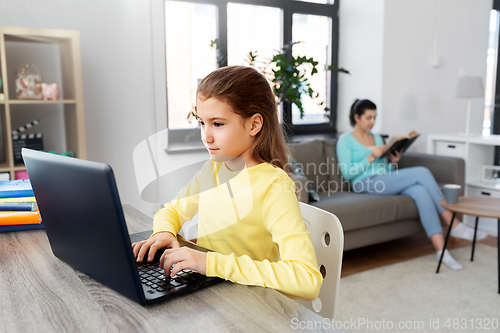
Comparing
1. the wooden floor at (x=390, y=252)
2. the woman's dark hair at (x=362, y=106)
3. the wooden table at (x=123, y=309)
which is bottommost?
the wooden floor at (x=390, y=252)

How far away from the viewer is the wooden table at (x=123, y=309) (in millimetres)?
581

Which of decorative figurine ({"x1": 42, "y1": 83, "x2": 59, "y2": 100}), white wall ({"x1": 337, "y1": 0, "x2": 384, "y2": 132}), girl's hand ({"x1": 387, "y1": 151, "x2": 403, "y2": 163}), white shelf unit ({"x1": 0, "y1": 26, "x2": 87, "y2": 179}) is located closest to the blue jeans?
girl's hand ({"x1": 387, "y1": 151, "x2": 403, "y2": 163})

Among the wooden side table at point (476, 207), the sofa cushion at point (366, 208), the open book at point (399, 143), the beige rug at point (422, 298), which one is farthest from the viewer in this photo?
the open book at point (399, 143)

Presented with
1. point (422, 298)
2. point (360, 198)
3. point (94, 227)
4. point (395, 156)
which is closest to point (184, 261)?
point (94, 227)

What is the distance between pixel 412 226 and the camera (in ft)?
9.11

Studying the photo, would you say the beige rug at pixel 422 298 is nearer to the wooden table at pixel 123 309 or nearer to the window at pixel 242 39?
the window at pixel 242 39

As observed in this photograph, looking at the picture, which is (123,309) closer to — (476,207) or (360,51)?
(476,207)

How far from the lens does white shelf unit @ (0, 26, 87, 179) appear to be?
2.12 m

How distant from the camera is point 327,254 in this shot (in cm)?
97

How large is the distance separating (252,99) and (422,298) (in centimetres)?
167

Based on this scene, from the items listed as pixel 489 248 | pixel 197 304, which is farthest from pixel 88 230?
pixel 489 248

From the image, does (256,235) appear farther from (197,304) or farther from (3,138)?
(3,138)

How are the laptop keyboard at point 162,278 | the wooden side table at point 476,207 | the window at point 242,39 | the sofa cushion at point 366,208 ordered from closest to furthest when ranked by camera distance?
the laptop keyboard at point 162,278, the wooden side table at point 476,207, the sofa cushion at point 366,208, the window at point 242,39

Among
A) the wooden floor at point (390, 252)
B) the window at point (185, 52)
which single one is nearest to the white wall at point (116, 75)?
the window at point (185, 52)
